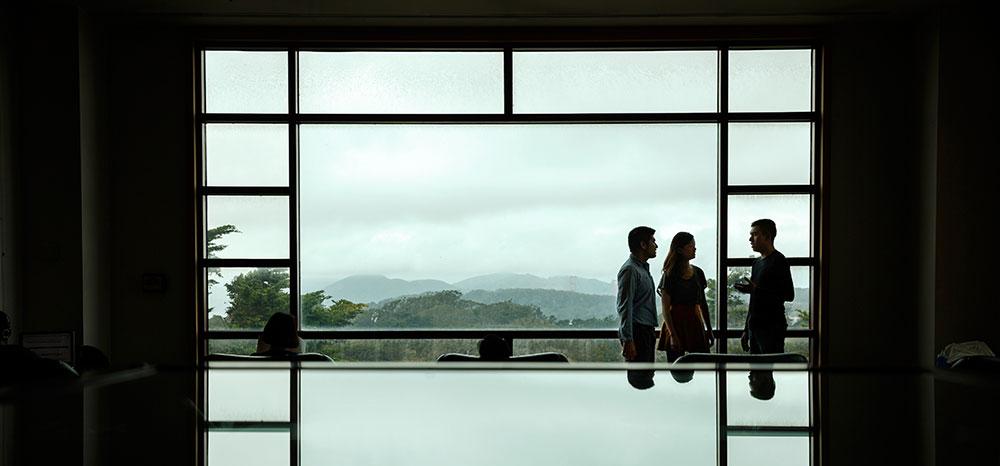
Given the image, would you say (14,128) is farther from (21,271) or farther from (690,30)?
(690,30)

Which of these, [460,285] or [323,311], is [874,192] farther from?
[323,311]

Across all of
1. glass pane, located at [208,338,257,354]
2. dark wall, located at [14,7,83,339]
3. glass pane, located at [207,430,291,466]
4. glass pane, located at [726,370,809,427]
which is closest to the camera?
glass pane, located at [207,430,291,466]

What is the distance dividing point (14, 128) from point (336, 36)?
8.08 feet

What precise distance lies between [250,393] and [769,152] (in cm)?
607

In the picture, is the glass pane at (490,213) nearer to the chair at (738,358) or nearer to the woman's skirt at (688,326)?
the woman's skirt at (688,326)

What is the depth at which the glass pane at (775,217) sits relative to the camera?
6.45 meters

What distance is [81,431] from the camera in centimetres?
82

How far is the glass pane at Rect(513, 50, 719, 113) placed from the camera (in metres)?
6.47

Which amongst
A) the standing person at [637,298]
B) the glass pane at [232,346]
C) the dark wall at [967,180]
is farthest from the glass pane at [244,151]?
the dark wall at [967,180]

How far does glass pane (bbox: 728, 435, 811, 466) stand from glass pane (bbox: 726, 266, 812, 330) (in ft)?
19.3

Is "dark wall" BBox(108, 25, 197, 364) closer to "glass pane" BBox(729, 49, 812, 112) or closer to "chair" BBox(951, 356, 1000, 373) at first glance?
"glass pane" BBox(729, 49, 812, 112)

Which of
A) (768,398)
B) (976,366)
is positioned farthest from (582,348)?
(768,398)

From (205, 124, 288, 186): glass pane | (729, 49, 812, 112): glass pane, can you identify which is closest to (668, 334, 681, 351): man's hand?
(729, 49, 812, 112): glass pane

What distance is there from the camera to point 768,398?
1.02 metres
